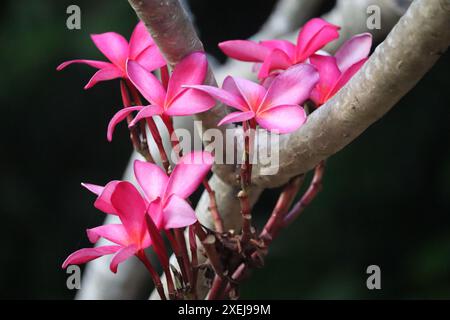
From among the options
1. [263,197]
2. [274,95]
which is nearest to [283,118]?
[274,95]

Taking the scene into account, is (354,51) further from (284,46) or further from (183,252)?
(183,252)

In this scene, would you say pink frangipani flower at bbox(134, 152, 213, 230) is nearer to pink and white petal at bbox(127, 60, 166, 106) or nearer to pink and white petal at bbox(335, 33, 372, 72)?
pink and white petal at bbox(127, 60, 166, 106)

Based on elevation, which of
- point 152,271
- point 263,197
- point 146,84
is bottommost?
point 152,271

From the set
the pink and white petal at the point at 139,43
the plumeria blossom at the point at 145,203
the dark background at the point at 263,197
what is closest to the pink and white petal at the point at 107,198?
the plumeria blossom at the point at 145,203
